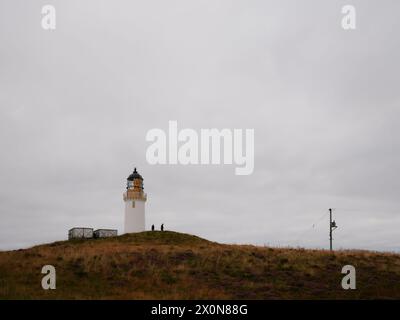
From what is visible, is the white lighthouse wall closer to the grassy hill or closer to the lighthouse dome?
the lighthouse dome

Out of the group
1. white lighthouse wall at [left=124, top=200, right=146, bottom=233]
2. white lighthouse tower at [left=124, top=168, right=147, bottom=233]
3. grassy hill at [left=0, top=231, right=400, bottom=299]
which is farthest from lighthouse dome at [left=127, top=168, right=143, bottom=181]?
grassy hill at [left=0, top=231, right=400, bottom=299]

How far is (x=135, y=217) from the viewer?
5094cm

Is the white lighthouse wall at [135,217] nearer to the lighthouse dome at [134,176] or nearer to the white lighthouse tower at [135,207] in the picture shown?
the white lighthouse tower at [135,207]

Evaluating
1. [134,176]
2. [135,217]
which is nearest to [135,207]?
[135,217]

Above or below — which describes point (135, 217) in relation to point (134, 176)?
below

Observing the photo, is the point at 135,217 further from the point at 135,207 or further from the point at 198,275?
the point at 198,275

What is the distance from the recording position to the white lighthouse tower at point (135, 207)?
50.6 metres

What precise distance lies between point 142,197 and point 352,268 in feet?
109

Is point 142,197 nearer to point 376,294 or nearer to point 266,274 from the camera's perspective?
point 266,274

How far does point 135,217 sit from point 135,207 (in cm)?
128

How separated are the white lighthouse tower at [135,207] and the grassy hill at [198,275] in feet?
72.8
